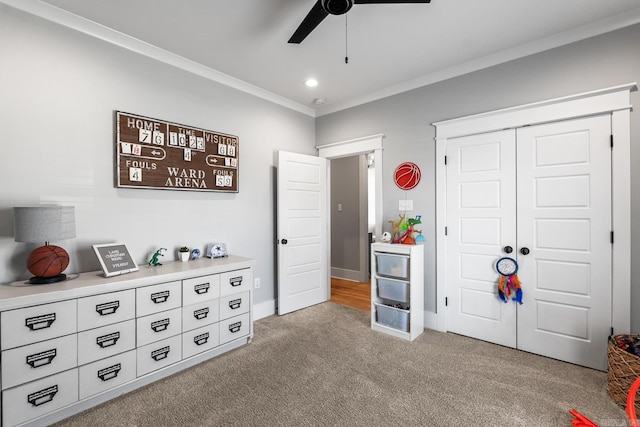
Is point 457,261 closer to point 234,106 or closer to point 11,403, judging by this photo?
point 234,106

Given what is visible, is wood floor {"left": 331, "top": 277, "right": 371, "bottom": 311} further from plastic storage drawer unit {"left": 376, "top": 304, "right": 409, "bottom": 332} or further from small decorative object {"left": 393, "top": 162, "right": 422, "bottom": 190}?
small decorative object {"left": 393, "top": 162, "right": 422, "bottom": 190}

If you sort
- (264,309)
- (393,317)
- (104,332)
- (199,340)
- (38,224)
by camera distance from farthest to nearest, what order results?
(264,309), (393,317), (199,340), (104,332), (38,224)

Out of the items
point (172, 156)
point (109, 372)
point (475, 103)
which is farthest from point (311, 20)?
point (109, 372)

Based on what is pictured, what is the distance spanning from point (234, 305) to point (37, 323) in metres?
1.29

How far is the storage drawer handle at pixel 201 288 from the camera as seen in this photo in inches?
94.1

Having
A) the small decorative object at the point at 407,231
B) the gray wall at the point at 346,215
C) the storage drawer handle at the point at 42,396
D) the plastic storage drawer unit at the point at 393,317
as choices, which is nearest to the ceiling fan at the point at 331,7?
the small decorative object at the point at 407,231

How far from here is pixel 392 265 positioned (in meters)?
3.00

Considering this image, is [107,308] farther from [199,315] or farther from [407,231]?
[407,231]

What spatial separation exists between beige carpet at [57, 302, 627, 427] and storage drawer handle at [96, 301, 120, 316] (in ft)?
1.96

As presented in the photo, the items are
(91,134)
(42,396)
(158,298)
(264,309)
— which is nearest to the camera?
(42,396)

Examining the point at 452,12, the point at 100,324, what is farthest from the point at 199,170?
the point at 452,12

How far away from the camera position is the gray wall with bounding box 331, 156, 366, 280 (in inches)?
208

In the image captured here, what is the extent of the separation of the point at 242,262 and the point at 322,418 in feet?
4.66

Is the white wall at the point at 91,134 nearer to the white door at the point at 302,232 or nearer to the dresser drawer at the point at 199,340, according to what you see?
the white door at the point at 302,232
